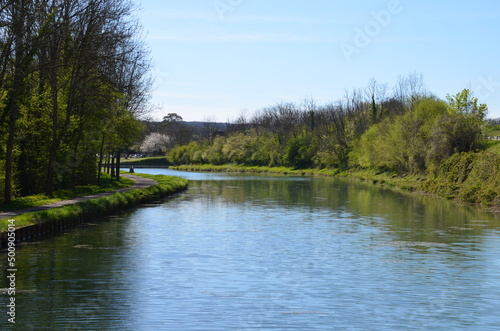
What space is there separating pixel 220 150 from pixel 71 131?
110 m

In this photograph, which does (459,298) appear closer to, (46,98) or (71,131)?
(46,98)

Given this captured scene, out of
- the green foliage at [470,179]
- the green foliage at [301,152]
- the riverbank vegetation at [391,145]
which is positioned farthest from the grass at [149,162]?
the green foliage at [470,179]

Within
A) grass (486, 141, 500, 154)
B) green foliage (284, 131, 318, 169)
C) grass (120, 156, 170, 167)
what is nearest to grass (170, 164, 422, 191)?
green foliage (284, 131, 318, 169)

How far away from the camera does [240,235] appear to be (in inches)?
1145

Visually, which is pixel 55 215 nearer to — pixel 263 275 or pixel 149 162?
pixel 263 275

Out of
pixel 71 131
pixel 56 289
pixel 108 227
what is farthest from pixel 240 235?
pixel 71 131

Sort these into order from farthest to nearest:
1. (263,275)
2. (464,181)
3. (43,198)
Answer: (464,181)
(43,198)
(263,275)

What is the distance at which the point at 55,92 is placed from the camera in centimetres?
3581

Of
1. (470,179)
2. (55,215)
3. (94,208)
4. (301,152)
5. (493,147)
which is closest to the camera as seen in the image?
(55,215)

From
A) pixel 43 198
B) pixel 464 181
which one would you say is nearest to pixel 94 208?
pixel 43 198

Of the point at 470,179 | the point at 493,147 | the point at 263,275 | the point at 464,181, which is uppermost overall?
the point at 493,147

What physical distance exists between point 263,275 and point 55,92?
21.1 metres

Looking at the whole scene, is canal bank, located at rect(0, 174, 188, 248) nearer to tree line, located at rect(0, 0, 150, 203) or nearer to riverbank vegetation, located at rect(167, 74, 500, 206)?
tree line, located at rect(0, 0, 150, 203)

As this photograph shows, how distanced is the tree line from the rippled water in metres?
7.81
